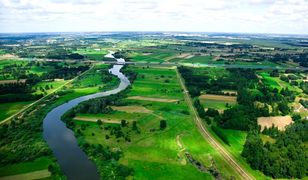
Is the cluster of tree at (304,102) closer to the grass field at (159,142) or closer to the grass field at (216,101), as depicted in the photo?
the grass field at (216,101)

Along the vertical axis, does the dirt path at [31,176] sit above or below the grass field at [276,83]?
below

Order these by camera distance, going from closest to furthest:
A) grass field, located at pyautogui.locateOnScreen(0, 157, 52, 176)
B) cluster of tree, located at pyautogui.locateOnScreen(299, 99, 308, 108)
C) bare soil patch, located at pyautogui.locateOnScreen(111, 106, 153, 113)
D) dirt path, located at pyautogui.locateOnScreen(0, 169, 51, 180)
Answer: dirt path, located at pyautogui.locateOnScreen(0, 169, 51, 180), grass field, located at pyautogui.locateOnScreen(0, 157, 52, 176), bare soil patch, located at pyautogui.locateOnScreen(111, 106, 153, 113), cluster of tree, located at pyautogui.locateOnScreen(299, 99, 308, 108)

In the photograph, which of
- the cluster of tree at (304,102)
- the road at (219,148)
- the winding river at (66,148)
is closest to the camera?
the winding river at (66,148)

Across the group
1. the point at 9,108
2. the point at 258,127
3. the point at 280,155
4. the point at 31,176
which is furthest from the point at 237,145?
the point at 9,108

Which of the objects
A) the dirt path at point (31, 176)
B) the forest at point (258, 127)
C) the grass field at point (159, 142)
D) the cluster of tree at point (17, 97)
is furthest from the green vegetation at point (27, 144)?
the forest at point (258, 127)

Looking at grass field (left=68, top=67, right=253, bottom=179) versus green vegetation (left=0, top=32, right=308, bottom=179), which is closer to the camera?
grass field (left=68, top=67, right=253, bottom=179)

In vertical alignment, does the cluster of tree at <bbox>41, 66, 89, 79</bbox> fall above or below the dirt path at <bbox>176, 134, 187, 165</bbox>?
above

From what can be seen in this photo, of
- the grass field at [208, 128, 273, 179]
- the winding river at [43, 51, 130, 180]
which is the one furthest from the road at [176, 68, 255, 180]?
the winding river at [43, 51, 130, 180]

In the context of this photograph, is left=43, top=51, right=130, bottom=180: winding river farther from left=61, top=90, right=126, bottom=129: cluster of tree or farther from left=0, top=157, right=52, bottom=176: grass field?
left=0, top=157, right=52, bottom=176: grass field
